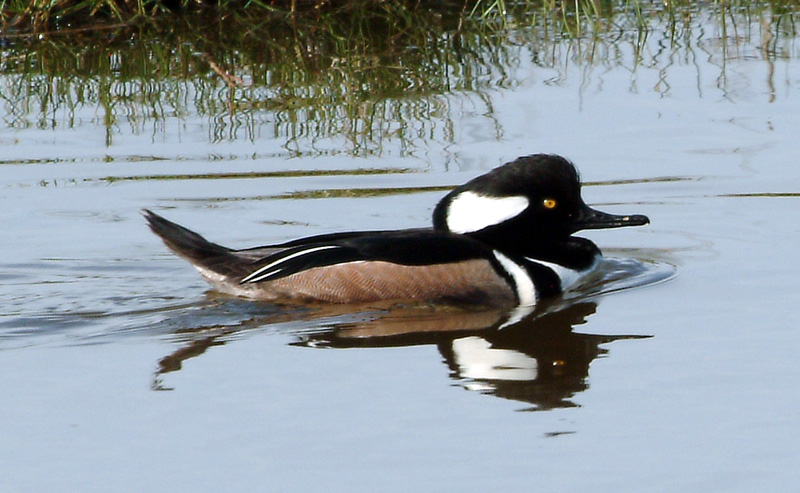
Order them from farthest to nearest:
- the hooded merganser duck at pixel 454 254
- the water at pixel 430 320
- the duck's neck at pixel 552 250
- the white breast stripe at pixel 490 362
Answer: the duck's neck at pixel 552 250
the hooded merganser duck at pixel 454 254
the white breast stripe at pixel 490 362
the water at pixel 430 320

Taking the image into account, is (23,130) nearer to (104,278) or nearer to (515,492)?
(104,278)

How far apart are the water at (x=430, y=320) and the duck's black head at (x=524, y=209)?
0.38 metres

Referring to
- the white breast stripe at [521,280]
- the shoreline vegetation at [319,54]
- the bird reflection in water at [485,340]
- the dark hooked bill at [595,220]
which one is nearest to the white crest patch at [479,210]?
the white breast stripe at [521,280]

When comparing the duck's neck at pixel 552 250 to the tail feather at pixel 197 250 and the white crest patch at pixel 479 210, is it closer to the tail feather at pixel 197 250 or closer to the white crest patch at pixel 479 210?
the white crest patch at pixel 479 210

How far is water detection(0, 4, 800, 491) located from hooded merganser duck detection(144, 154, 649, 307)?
6.5 inches

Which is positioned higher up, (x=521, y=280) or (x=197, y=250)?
(x=197, y=250)

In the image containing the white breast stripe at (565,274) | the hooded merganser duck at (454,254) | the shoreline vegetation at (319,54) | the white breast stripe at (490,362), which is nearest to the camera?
the white breast stripe at (490,362)

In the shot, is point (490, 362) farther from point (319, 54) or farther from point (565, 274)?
point (319, 54)

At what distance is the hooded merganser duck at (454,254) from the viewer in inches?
282

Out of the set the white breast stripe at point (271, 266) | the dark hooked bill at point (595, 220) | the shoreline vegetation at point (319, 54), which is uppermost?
the shoreline vegetation at point (319, 54)

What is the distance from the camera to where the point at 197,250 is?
24.0 feet

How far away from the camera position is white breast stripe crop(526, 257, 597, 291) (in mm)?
7445

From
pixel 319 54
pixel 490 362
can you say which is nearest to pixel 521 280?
pixel 490 362

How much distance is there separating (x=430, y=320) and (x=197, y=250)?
4.22 feet
